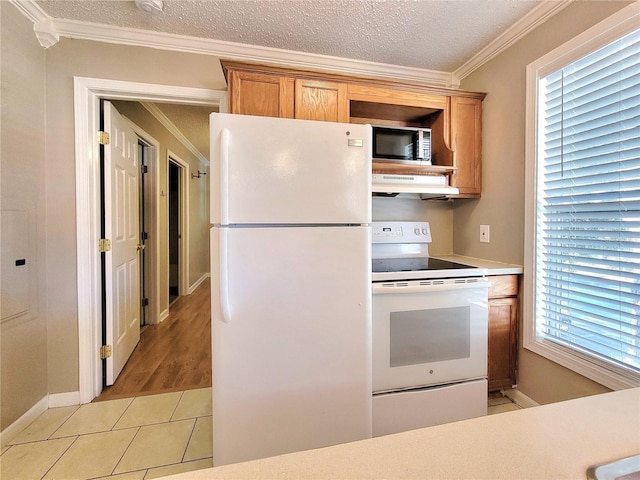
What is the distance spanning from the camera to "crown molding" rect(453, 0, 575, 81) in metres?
1.59

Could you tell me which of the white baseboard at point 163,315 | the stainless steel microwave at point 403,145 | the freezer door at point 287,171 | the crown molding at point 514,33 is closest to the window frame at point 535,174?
the crown molding at point 514,33

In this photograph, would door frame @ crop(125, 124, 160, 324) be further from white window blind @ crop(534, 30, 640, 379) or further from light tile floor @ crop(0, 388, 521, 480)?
white window blind @ crop(534, 30, 640, 379)

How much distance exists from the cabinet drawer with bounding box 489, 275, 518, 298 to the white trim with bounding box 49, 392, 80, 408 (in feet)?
9.12

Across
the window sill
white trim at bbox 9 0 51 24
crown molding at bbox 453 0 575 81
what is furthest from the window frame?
white trim at bbox 9 0 51 24

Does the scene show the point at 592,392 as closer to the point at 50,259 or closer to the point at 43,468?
the point at 43,468

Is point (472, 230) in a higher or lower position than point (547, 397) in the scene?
higher

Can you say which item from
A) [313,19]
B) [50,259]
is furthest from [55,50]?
[313,19]

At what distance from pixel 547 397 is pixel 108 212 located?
121 inches

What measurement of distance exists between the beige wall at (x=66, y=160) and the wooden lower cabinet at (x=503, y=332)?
2.65 metres

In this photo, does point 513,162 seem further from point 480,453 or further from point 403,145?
point 480,453

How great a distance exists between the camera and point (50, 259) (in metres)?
1.87

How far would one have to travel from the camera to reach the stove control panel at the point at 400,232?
2.17 meters

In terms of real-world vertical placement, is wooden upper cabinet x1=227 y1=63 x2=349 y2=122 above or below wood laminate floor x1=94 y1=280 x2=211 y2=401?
above

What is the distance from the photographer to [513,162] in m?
1.90
